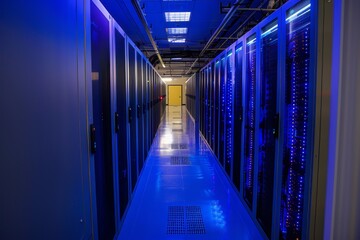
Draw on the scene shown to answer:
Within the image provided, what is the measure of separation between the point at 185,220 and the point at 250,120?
1.29 metres

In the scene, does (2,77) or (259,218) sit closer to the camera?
(2,77)

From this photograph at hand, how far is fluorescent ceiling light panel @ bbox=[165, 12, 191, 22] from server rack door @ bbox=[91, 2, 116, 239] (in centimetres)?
441

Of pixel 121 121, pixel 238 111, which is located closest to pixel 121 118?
pixel 121 121

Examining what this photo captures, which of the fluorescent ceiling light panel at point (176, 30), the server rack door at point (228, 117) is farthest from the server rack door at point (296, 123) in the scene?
the fluorescent ceiling light panel at point (176, 30)

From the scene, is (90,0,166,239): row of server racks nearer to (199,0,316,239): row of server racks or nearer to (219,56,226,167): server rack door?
(199,0,316,239): row of server racks

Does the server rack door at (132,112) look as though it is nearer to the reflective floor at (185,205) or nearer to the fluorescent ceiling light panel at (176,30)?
the reflective floor at (185,205)

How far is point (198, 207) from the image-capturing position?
302 centimetres

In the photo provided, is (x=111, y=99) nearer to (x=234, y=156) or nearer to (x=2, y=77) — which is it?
(x=2, y=77)

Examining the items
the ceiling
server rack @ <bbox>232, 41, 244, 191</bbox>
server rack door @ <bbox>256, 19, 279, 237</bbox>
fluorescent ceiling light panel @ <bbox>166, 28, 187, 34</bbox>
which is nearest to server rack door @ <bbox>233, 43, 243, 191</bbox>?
server rack @ <bbox>232, 41, 244, 191</bbox>

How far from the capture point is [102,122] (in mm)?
1907

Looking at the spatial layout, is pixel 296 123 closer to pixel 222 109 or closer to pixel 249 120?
pixel 249 120

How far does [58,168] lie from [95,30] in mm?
1050

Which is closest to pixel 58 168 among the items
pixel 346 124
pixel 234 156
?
pixel 346 124

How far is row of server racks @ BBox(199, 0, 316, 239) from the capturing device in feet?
5.22
